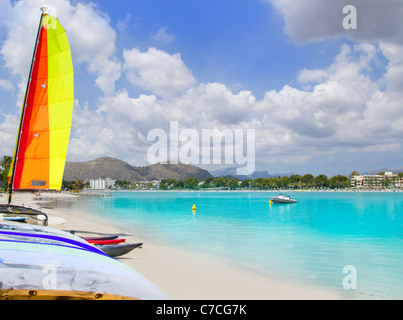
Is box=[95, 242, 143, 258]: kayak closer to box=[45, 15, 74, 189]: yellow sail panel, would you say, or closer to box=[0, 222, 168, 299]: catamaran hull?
box=[45, 15, 74, 189]: yellow sail panel

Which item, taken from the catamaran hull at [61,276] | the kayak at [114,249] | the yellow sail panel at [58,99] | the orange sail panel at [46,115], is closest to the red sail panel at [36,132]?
the orange sail panel at [46,115]

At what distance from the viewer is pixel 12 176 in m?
10.2

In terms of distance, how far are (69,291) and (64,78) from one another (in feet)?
30.9

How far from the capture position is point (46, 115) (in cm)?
1042

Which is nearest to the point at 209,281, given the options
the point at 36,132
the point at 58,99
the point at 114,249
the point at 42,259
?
the point at 114,249

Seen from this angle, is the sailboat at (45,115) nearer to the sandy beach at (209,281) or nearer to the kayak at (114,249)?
the kayak at (114,249)

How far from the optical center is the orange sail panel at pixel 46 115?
10.2 metres

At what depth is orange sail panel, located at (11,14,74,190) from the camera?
10211 millimetres

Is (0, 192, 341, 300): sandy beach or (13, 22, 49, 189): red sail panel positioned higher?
(13, 22, 49, 189): red sail panel

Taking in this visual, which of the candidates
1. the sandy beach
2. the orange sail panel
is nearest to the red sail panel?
the orange sail panel

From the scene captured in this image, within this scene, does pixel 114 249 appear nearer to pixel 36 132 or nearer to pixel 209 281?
pixel 209 281

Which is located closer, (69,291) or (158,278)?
(69,291)
